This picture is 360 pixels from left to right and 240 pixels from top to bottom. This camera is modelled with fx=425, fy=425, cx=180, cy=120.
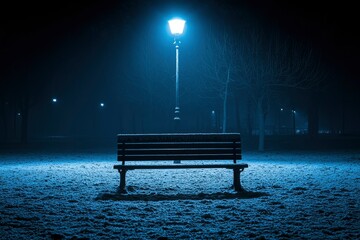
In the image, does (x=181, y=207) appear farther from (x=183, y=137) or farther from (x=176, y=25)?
(x=176, y=25)

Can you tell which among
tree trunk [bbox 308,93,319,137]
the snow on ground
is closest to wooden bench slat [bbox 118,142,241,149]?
the snow on ground

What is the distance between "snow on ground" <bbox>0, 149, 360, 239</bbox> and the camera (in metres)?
5.64

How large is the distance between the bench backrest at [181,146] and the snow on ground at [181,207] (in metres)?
0.74

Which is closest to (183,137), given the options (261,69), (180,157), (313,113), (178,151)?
(178,151)

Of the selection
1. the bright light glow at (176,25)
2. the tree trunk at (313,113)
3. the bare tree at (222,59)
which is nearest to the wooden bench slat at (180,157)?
the bright light glow at (176,25)

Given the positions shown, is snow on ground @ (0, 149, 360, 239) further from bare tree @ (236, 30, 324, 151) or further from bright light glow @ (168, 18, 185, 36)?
bare tree @ (236, 30, 324, 151)

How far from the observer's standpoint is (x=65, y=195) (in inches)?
337

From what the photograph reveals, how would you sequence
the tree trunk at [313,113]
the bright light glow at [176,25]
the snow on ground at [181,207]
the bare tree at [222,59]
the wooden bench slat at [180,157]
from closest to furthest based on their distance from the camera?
the snow on ground at [181,207]
the wooden bench slat at [180,157]
the bright light glow at [176,25]
the bare tree at [222,59]
the tree trunk at [313,113]

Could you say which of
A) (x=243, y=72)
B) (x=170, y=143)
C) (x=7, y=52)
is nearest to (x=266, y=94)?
(x=243, y=72)

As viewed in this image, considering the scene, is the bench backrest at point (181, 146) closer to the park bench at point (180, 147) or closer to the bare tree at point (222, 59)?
the park bench at point (180, 147)

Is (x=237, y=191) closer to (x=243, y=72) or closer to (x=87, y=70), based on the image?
(x=243, y=72)

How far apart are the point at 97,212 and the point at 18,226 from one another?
4.26 ft

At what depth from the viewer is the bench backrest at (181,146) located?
921 cm

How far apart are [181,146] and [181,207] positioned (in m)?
2.21
